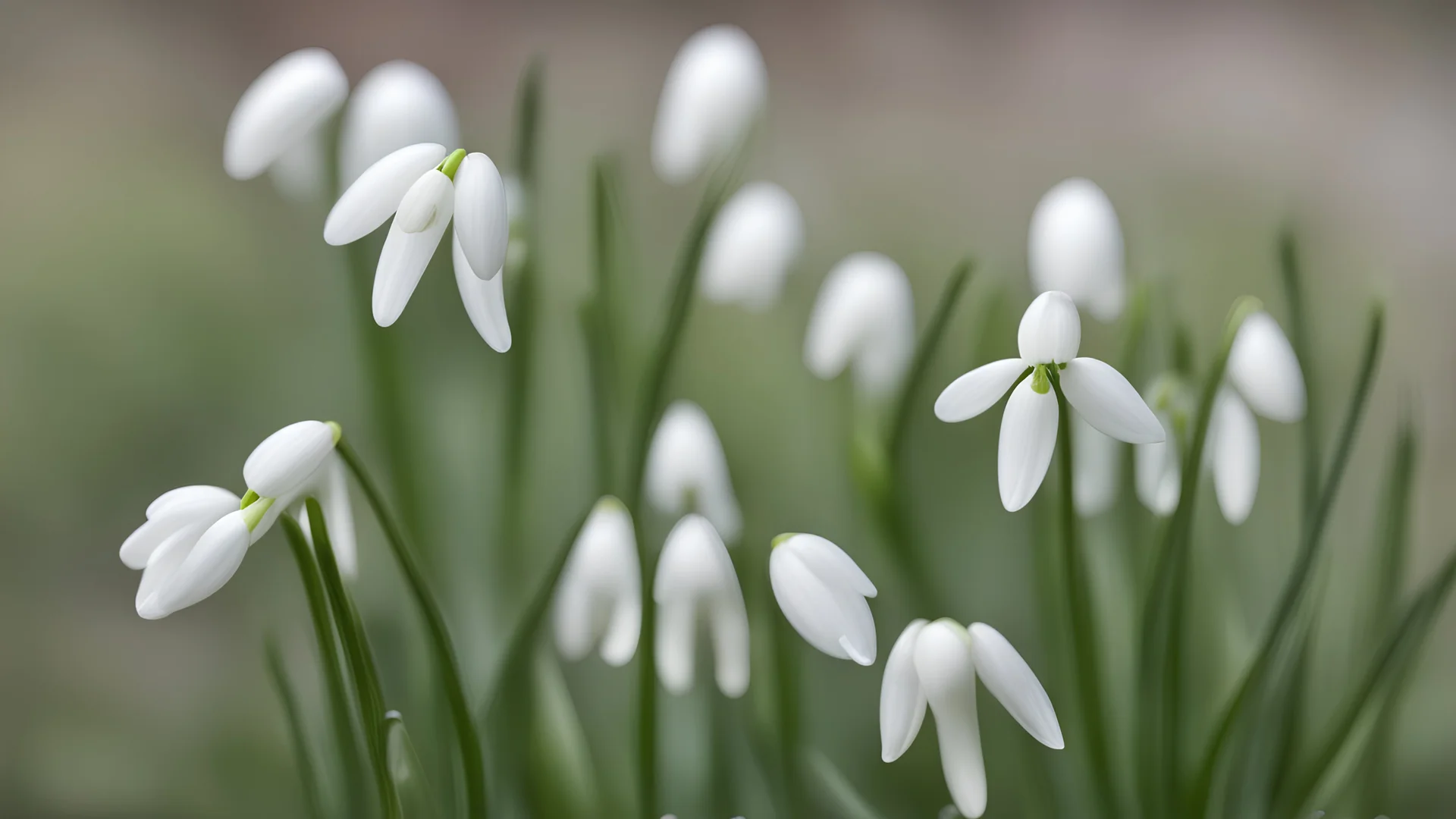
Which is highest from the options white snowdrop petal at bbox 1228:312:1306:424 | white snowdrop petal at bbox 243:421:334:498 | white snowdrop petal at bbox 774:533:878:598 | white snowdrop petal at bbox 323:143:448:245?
white snowdrop petal at bbox 323:143:448:245

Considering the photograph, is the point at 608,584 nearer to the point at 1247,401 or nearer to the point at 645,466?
the point at 645,466

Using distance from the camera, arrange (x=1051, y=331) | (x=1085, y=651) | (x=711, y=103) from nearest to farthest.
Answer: (x=1051, y=331), (x=1085, y=651), (x=711, y=103)

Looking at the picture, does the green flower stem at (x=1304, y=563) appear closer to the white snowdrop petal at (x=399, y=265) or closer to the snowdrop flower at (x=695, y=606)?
the snowdrop flower at (x=695, y=606)

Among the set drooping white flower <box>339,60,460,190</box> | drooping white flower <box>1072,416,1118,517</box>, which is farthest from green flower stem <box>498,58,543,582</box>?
drooping white flower <box>1072,416,1118,517</box>

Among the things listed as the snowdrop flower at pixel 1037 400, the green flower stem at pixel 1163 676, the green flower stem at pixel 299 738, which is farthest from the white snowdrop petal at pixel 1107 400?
the green flower stem at pixel 299 738

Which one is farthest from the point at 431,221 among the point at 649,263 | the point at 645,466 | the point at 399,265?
the point at 649,263

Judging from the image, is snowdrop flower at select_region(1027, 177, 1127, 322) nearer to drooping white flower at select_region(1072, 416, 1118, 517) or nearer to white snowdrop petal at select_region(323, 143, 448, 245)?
drooping white flower at select_region(1072, 416, 1118, 517)
